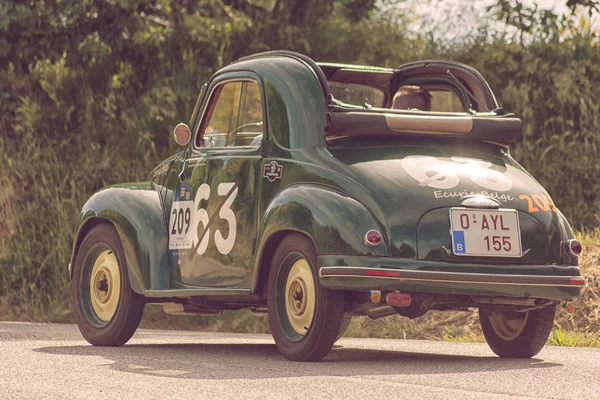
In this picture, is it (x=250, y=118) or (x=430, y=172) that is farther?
(x=250, y=118)

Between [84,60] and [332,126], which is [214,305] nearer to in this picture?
[332,126]

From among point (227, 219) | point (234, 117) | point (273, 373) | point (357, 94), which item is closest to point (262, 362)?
point (273, 373)

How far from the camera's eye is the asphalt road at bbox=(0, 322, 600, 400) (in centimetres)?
632

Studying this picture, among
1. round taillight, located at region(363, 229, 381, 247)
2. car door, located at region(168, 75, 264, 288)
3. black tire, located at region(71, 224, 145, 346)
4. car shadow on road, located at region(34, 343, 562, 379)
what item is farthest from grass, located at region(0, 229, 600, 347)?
round taillight, located at region(363, 229, 381, 247)

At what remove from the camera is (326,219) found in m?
7.71

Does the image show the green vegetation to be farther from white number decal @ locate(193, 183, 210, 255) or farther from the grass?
white number decal @ locate(193, 183, 210, 255)

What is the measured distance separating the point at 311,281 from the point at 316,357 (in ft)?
1.50

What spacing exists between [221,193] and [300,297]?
4.24 feet

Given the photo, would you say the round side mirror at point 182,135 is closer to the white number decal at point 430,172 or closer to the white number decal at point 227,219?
the white number decal at point 227,219

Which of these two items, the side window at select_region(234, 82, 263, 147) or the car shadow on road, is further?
the side window at select_region(234, 82, 263, 147)

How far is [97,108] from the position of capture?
19156mm

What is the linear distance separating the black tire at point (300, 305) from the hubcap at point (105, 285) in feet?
6.36

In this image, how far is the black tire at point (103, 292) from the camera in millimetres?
9492

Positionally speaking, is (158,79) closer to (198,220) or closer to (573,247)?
(198,220)
